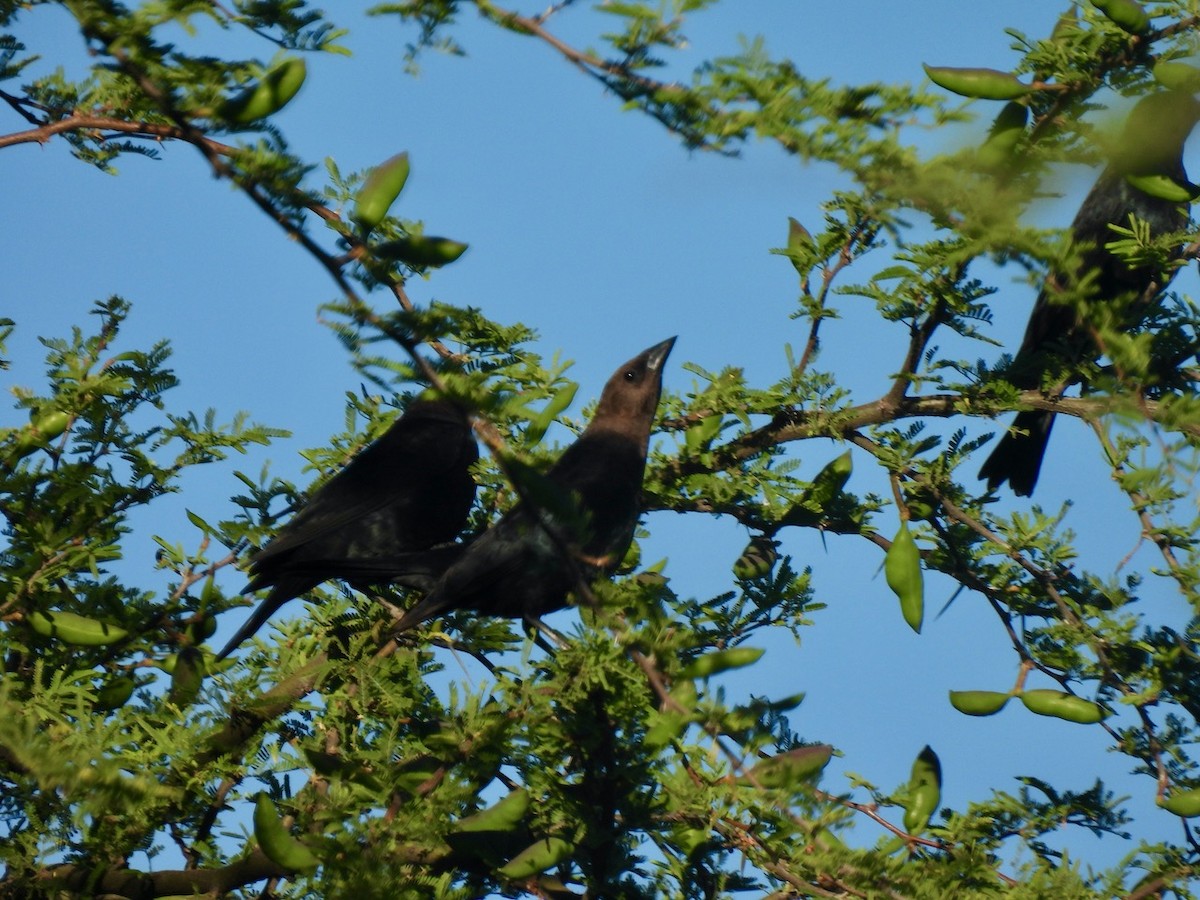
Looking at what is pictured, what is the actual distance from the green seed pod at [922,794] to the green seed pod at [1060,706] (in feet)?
0.82

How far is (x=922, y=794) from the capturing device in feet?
8.34

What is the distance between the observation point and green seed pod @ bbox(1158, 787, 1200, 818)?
2.50m

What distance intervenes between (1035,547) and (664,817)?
4.14 feet

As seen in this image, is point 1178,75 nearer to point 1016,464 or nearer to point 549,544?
point 549,544

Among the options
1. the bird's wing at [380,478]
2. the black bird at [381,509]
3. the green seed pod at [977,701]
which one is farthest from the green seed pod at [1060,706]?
the bird's wing at [380,478]

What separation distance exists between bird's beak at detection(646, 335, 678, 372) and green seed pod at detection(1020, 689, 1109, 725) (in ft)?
6.44

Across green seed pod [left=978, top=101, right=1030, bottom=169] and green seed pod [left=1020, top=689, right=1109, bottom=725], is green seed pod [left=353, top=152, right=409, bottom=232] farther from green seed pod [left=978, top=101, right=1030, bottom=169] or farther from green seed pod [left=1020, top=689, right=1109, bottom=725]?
green seed pod [left=1020, top=689, right=1109, bottom=725]

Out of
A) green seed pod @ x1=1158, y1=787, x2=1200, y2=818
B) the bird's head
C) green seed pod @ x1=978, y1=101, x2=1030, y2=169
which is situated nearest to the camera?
green seed pod @ x1=978, y1=101, x2=1030, y2=169

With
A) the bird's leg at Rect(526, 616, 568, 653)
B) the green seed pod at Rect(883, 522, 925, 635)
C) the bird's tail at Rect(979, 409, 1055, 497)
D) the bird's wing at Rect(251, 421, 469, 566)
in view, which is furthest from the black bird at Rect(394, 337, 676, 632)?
the bird's tail at Rect(979, 409, 1055, 497)

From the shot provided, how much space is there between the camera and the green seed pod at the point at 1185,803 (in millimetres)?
2504

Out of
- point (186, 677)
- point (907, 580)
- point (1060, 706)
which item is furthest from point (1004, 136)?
point (186, 677)

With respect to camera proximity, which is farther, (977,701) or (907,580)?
(907,580)

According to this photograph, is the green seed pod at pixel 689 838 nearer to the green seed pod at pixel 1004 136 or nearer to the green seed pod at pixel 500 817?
the green seed pod at pixel 500 817

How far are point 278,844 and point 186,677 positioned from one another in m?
0.96
